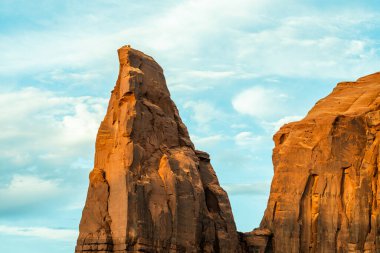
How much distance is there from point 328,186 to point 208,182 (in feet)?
24.6

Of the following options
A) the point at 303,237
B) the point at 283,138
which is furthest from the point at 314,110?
the point at 303,237

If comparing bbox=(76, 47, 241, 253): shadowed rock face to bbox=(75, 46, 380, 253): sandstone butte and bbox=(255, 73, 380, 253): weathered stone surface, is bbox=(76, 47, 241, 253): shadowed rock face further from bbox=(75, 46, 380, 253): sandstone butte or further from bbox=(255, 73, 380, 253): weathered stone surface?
bbox=(255, 73, 380, 253): weathered stone surface

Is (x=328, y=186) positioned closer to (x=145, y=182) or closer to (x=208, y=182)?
(x=208, y=182)

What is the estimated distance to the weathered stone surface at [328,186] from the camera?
87.4m

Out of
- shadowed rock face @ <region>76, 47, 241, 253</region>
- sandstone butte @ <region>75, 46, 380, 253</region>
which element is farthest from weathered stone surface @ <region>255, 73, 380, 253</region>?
shadowed rock face @ <region>76, 47, 241, 253</region>

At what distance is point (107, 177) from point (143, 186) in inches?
87.7

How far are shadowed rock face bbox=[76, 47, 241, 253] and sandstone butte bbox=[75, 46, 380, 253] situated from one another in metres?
0.06

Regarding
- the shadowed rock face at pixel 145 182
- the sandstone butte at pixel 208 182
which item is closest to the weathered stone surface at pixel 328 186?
the sandstone butte at pixel 208 182

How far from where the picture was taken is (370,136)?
8844 centimetres

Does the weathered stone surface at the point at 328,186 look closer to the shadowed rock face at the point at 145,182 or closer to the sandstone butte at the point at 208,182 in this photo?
the sandstone butte at the point at 208,182

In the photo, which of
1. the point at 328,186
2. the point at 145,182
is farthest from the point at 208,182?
the point at 145,182

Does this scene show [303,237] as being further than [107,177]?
Yes

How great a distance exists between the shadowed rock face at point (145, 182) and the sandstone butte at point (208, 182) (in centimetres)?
6

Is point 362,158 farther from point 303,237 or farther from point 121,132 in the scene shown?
point 121,132
